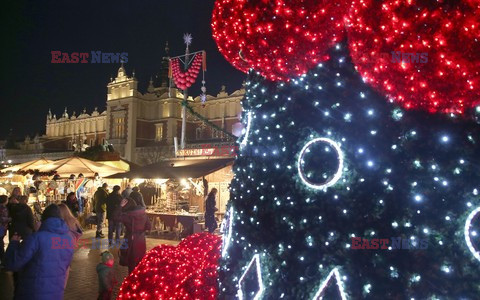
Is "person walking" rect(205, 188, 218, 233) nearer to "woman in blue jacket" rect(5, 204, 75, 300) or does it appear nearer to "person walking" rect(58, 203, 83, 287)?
"person walking" rect(58, 203, 83, 287)

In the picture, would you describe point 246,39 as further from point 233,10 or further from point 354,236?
point 354,236

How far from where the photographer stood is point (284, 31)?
8.83ft

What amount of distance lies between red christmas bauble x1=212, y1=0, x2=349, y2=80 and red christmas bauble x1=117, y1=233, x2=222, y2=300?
6.00ft

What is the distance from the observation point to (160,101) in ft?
149

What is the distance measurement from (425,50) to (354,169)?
78cm

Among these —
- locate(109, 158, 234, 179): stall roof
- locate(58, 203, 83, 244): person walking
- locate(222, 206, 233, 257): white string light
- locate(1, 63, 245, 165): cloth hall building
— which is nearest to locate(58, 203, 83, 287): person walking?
locate(58, 203, 83, 244): person walking

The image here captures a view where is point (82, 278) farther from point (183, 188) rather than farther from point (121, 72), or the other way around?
point (121, 72)

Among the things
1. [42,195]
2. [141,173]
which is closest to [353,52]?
[141,173]

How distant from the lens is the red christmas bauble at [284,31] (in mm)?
2650

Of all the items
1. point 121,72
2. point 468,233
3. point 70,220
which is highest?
point 121,72

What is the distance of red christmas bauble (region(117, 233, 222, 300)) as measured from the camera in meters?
3.48

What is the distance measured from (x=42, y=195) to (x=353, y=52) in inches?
678

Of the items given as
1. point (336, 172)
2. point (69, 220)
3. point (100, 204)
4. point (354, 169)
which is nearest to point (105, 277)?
point (69, 220)

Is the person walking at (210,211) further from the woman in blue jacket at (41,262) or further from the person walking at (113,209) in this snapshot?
the woman in blue jacket at (41,262)
